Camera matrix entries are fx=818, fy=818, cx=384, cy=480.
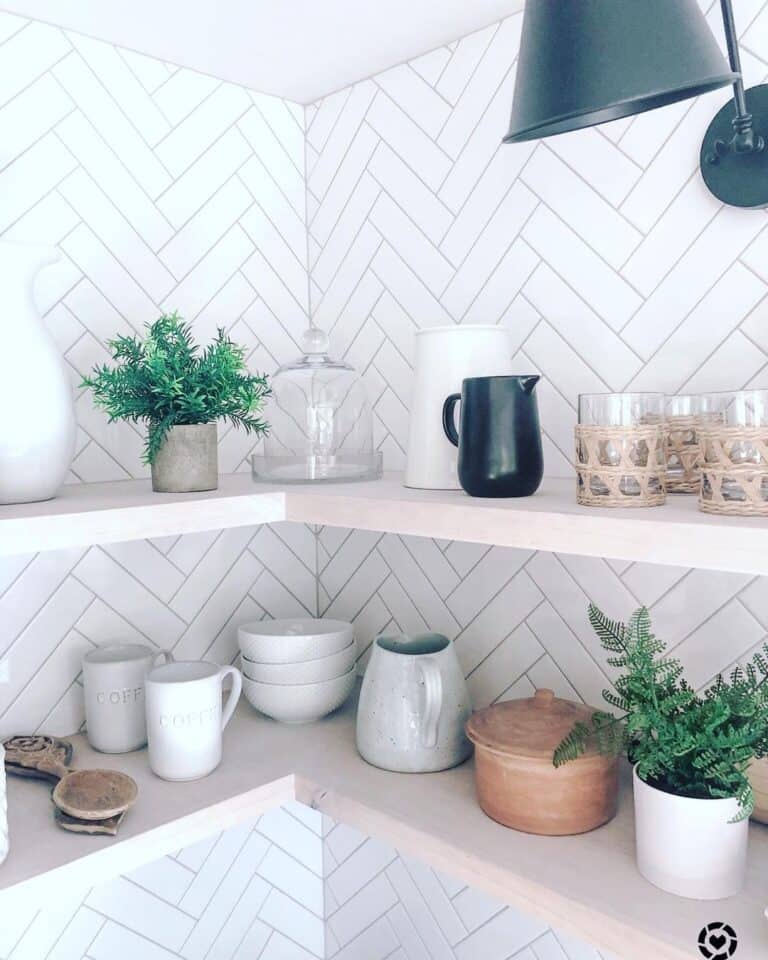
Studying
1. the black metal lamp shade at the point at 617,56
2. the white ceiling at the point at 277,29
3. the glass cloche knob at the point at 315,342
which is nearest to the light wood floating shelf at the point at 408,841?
the glass cloche knob at the point at 315,342

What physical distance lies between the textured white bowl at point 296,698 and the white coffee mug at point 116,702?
17 cm

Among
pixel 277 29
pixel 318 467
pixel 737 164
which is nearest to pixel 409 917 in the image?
pixel 318 467

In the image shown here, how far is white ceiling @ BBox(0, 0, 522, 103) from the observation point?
3.63 ft

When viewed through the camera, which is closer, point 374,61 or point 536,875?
point 536,875

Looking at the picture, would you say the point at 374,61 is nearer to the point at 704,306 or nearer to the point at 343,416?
the point at 343,416

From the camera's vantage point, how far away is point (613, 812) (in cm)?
95

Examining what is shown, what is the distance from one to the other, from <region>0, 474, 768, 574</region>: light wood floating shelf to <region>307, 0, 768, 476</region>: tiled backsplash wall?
0.64 feet

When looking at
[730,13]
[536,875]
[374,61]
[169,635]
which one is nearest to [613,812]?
[536,875]

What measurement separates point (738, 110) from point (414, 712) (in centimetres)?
79

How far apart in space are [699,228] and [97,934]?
1.29 metres

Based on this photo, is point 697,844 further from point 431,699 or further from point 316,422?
point 316,422

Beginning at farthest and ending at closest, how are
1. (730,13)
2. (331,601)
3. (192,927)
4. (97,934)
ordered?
(331,601) → (192,927) → (97,934) → (730,13)

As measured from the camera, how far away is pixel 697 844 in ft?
2.55

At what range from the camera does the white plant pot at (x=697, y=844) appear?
2.52 feet
